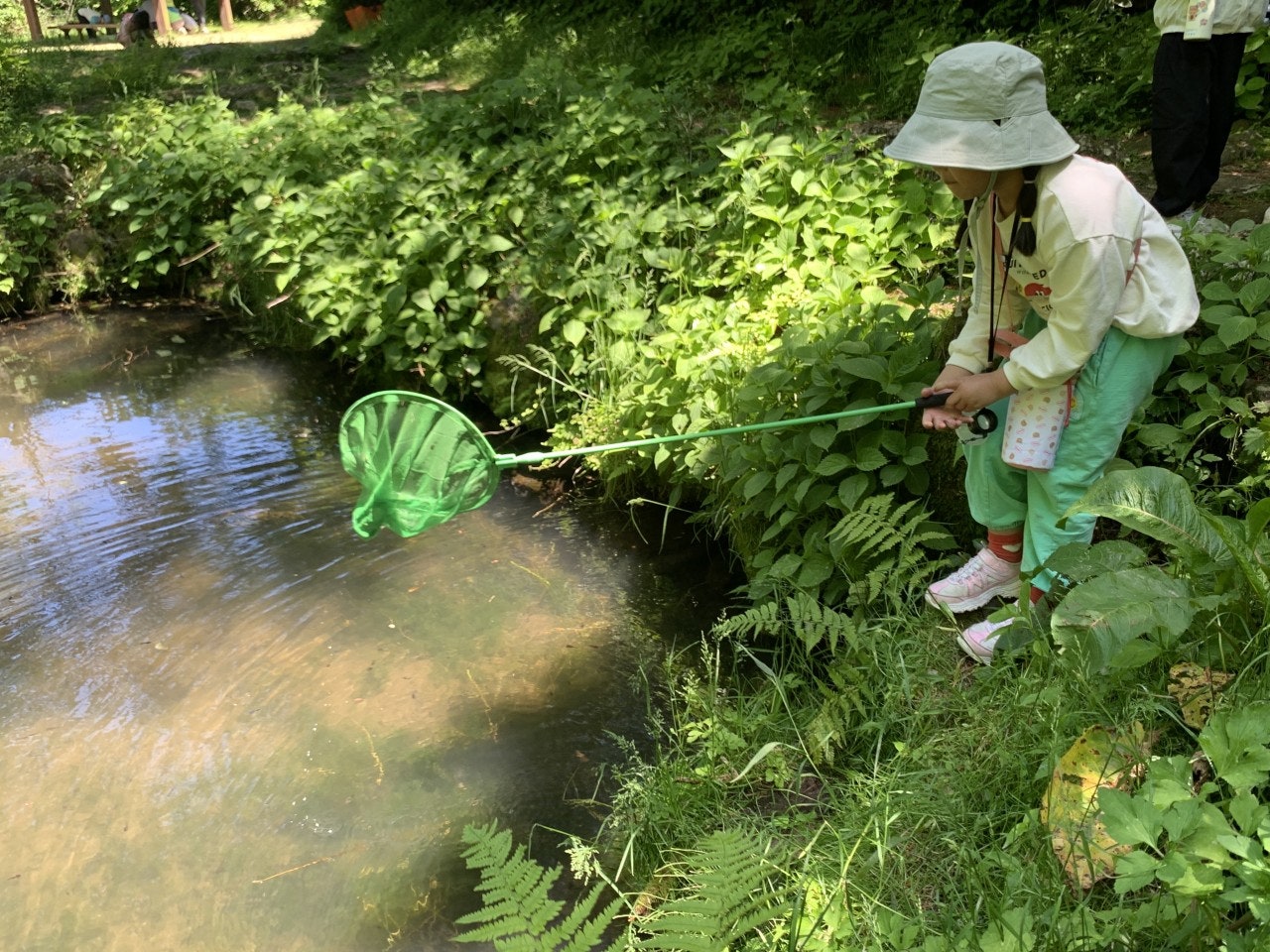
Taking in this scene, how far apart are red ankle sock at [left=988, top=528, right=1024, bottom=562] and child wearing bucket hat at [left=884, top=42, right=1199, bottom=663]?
0.04 m

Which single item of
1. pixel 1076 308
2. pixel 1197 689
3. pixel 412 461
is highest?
pixel 1076 308

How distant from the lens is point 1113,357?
255 centimetres

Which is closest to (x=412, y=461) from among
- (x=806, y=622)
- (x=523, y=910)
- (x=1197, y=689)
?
(x=806, y=622)

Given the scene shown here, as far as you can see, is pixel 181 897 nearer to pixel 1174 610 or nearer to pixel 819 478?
pixel 819 478

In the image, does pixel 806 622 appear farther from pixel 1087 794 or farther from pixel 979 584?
pixel 1087 794

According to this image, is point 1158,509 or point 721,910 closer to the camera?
point 721,910

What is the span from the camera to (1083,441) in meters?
2.62

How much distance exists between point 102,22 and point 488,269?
54.0 feet

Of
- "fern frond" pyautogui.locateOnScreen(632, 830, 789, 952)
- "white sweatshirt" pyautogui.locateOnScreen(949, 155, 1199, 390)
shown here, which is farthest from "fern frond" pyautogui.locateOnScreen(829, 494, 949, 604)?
"fern frond" pyautogui.locateOnScreen(632, 830, 789, 952)

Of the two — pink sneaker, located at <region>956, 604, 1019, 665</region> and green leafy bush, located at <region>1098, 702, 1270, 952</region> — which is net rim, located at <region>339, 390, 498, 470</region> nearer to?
pink sneaker, located at <region>956, 604, 1019, 665</region>

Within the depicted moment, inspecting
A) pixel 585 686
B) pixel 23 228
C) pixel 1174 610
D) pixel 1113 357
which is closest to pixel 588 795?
pixel 585 686

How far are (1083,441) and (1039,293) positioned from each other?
1.33ft

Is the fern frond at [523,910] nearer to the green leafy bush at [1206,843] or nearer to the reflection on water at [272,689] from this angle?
the green leafy bush at [1206,843]

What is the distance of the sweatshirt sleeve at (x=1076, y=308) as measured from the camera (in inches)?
93.4
